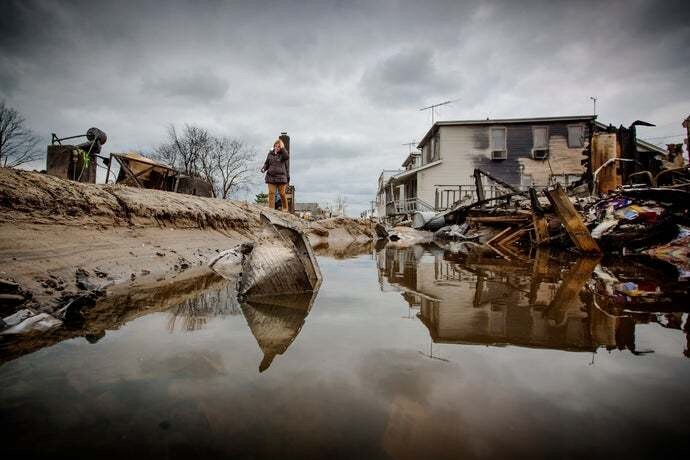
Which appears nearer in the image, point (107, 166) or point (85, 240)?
point (85, 240)

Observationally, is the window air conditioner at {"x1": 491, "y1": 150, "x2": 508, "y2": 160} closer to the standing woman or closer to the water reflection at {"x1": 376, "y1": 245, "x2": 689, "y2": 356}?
the standing woman

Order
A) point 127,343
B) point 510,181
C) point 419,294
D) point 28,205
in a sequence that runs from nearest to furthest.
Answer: point 127,343
point 419,294
point 28,205
point 510,181

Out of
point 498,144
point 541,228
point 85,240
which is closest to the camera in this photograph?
point 85,240

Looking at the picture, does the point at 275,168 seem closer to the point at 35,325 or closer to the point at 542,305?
the point at 35,325

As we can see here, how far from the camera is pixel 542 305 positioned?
1.90 metres

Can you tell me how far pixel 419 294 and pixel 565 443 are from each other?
1.53m

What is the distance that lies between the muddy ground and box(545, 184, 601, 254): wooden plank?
494 cm

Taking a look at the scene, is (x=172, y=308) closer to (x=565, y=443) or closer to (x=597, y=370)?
(x=565, y=443)

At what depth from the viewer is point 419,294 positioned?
2.25 metres

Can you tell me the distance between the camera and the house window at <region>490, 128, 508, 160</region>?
19781 mm

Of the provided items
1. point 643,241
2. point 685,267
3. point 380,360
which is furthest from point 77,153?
point 643,241

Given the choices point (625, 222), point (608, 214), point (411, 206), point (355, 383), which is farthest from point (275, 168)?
point (411, 206)

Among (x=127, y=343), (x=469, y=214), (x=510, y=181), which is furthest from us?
(x=510, y=181)

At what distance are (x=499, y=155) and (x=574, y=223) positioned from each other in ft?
55.5
